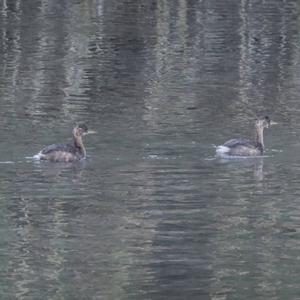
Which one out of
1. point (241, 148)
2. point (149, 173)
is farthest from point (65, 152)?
point (241, 148)

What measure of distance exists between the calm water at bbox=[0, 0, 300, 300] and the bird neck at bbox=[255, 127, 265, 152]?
0.74 ft

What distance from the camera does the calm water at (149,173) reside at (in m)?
14.7

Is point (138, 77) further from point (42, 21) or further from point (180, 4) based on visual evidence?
point (180, 4)

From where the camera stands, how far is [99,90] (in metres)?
28.3

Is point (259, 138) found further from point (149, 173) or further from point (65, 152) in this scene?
point (65, 152)

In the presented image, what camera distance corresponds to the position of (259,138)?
867 inches

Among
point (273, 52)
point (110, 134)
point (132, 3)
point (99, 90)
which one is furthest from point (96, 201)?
point (132, 3)

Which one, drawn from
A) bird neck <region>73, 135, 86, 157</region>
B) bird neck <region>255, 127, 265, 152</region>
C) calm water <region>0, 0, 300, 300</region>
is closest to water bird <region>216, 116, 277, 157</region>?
bird neck <region>255, 127, 265, 152</region>

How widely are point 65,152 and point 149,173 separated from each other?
1.38m

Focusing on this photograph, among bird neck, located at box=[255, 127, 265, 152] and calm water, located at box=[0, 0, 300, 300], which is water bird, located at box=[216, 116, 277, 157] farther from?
calm water, located at box=[0, 0, 300, 300]

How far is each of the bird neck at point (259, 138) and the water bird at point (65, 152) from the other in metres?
2.35

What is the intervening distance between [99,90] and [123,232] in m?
12.0

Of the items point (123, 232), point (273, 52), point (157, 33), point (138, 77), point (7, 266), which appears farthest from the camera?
point (157, 33)

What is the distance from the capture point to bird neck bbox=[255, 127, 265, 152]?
71.2ft
